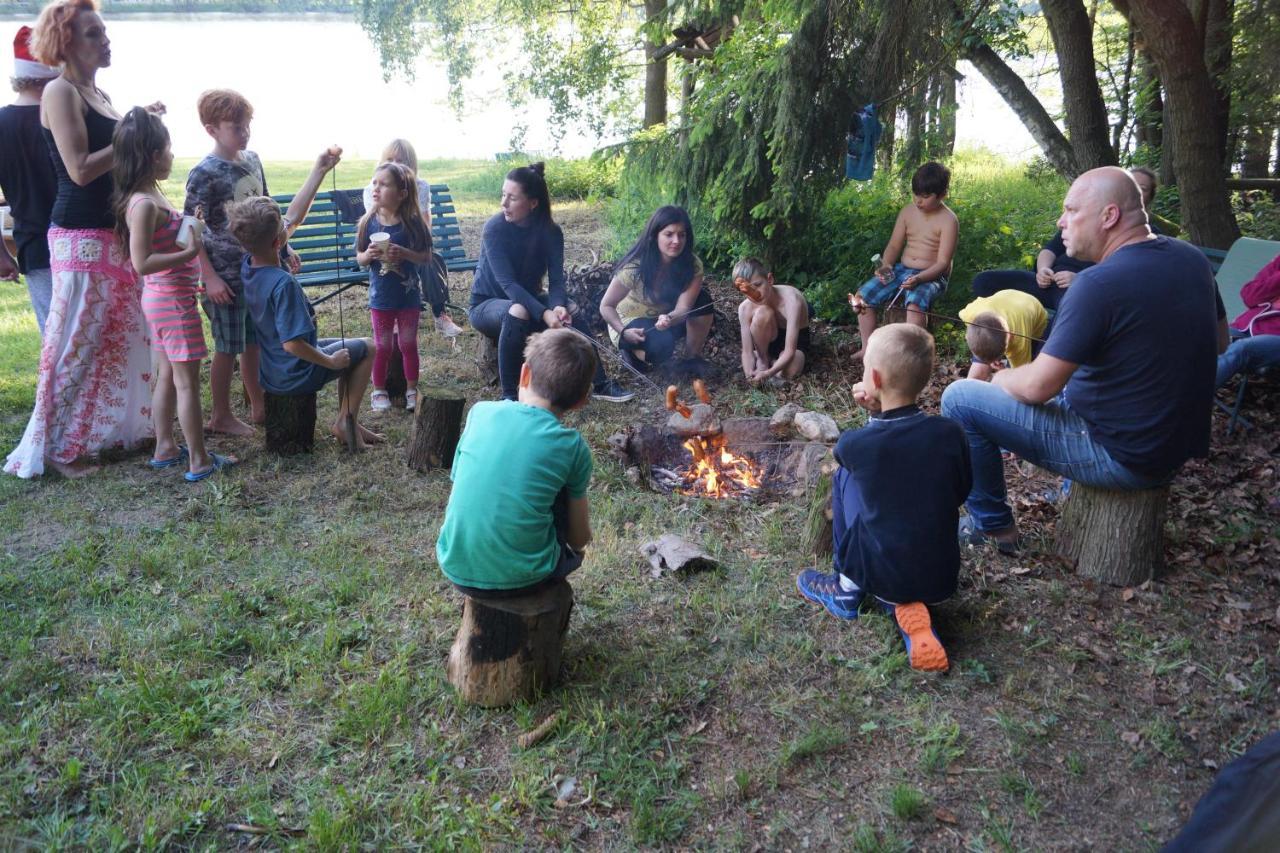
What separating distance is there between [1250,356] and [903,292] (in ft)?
6.76

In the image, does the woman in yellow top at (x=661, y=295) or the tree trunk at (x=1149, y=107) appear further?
the tree trunk at (x=1149, y=107)

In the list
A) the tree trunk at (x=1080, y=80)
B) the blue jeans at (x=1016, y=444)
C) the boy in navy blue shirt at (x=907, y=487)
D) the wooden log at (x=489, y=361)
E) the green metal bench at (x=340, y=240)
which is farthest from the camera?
the green metal bench at (x=340, y=240)

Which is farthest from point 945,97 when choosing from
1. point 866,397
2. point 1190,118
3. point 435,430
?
point 435,430

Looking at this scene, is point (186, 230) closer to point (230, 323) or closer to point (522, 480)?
point (230, 323)

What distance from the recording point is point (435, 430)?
4777mm

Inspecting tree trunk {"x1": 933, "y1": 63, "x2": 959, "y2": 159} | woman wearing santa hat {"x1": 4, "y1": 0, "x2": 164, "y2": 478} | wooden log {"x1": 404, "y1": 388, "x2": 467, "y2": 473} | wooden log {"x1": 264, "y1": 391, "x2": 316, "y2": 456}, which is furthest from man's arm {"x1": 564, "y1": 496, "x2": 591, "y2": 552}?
tree trunk {"x1": 933, "y1": 63, "x2": 959, "y2": 159}

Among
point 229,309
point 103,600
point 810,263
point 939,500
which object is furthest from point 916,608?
point 810,263

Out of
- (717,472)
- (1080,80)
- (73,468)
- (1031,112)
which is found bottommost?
(717,472)

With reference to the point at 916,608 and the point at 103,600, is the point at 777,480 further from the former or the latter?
the point at 103,600

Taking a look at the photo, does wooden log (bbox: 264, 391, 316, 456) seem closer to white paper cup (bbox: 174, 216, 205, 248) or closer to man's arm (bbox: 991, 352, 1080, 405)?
white paper cup (bbox: 174, 216, 205, 248)

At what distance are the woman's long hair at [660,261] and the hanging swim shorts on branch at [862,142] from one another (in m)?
1.36

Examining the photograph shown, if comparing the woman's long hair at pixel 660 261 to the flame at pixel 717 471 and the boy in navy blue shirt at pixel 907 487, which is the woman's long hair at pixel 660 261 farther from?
the boy in navy blue shirt at pixel 907 487

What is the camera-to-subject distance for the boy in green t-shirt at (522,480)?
2.71 metres

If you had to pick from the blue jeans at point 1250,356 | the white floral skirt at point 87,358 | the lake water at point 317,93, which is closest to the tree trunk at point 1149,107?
the lake water at point 317,93
